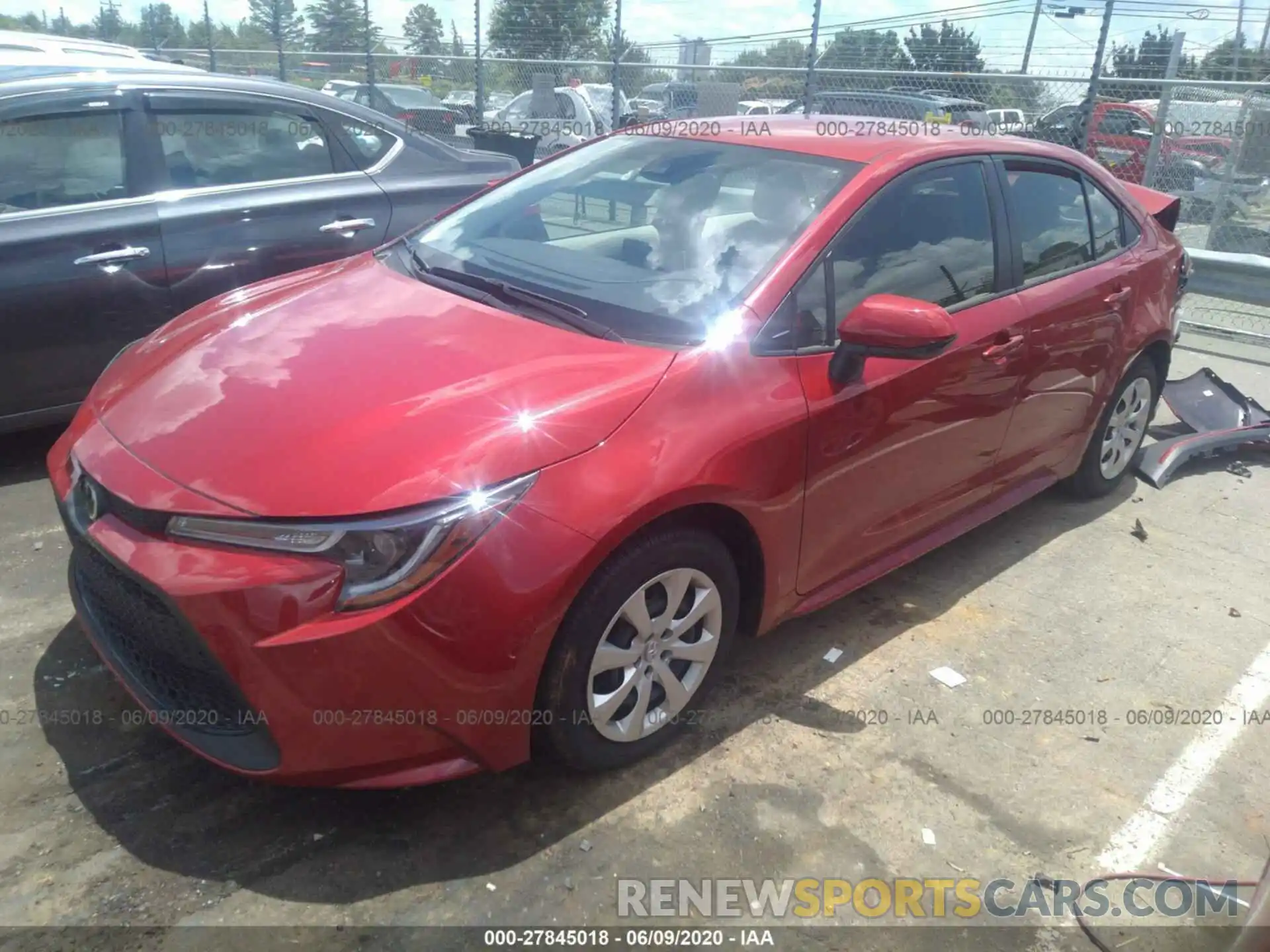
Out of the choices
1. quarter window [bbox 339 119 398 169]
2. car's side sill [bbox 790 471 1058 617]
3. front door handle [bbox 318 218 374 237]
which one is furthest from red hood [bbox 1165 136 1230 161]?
front door handle [bbox 318 218 374 237]

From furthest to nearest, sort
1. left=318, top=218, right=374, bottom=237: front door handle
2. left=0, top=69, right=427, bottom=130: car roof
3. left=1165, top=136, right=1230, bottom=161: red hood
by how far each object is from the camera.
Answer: left=1165, top=136, right=1230, bottom=161: red hood, left=318, top=218, right=374, bottom=237: front door handle, left=0, top=69, right=427, bottom=130: car roof

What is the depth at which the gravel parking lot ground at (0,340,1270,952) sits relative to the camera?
2305 mm

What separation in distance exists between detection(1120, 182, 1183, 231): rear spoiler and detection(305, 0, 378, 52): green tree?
12074 millimetres

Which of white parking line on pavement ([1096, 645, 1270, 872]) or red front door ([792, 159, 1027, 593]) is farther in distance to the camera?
red front door ([792, 159, 1027, 593])

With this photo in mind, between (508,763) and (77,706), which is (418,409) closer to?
(508,763)

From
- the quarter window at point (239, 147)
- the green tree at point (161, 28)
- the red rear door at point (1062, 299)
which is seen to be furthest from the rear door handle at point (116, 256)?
the green tree at point (161, 28)

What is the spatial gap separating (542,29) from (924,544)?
13.6 metres

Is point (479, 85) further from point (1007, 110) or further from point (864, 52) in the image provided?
point (1007, 110)

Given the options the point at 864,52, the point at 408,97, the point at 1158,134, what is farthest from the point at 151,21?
the point at 1158,134

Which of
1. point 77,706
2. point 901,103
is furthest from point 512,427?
point 901,103

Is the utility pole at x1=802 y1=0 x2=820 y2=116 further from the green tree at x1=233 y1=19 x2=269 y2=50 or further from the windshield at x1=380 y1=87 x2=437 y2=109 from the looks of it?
the green tree at x1=233 y1=19 x2=269 y2=50

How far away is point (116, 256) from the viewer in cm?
418

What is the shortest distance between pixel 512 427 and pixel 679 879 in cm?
116
